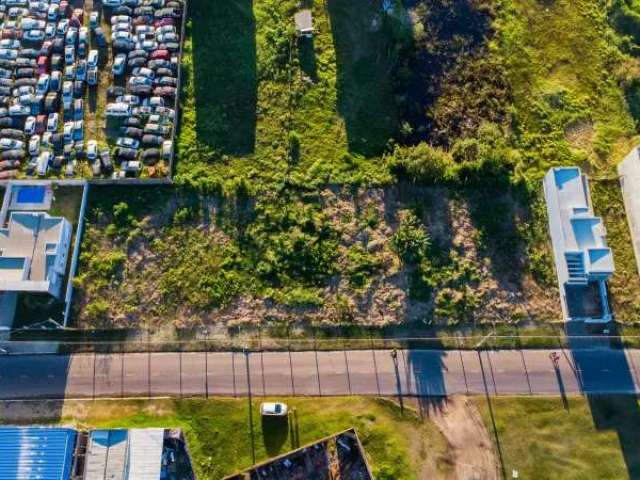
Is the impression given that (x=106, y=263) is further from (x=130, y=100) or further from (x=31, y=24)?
(x=31, y=24)

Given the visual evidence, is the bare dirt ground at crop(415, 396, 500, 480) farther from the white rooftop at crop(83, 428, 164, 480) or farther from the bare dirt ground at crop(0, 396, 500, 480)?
the white rooftop at crop(83, 428, 164, 480)

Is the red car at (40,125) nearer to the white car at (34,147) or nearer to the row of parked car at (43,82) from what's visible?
the row of parked car at (43,82)

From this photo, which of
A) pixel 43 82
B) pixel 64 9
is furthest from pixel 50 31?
pixel 43 82

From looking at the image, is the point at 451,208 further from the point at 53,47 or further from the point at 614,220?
the point at 53,47

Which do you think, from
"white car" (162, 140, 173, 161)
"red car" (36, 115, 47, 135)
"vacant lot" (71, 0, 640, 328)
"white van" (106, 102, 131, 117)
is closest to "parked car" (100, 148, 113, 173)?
"vacant lot" (71, 0, 640, 328)

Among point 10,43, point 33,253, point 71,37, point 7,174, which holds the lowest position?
point 33,253

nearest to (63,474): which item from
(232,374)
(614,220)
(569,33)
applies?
(232,374)

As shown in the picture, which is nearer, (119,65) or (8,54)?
(119,65)
